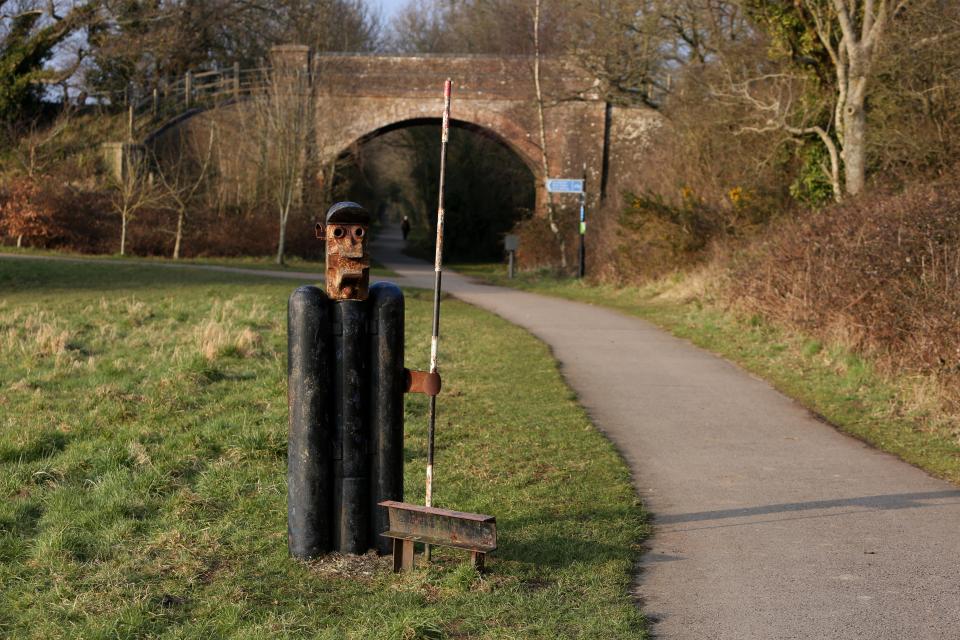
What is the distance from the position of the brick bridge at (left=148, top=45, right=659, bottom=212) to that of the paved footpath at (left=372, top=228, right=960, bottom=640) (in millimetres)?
28985

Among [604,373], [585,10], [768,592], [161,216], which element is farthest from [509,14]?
[768,592]

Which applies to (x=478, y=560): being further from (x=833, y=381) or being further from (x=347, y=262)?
(x=833, y=381)

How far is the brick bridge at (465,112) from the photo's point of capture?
1586 inches

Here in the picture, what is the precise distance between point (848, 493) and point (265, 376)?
6578 mm

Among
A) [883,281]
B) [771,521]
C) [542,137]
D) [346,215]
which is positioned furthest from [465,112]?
[346,215]

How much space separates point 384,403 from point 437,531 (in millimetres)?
752

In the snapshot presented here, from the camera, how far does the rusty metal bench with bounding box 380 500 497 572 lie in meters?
5.38

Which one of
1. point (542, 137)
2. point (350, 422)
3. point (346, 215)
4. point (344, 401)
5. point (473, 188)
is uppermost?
point (542, 137)

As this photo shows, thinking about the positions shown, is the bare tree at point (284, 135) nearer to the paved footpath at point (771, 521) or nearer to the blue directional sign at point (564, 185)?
the blue directional sign at point (564, 185)

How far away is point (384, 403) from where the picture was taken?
5746 mm

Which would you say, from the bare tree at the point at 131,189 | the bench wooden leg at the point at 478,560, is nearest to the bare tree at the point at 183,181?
the bare tree at the point at 131,189

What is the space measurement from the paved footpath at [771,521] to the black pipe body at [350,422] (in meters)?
1.55

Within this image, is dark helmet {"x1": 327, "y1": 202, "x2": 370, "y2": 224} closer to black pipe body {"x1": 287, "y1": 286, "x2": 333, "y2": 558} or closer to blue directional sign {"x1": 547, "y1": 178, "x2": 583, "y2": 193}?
black pipe body {"x1": 287, "y1": 286, "x2": 333, "y2": 558}

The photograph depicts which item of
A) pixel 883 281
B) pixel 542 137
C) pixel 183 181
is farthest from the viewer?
pixel 542 137
